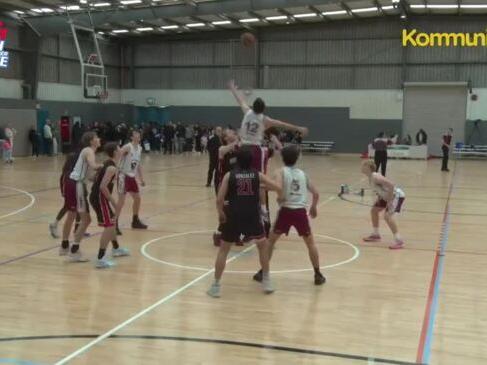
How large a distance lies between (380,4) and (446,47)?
4938mm

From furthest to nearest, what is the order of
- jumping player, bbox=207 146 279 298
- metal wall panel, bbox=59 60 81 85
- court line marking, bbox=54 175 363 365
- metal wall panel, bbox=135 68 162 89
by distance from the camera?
metal wall panel, bbox=135 68 162 89 → metal wall panel, bbox=59 60 81 85 → jumping player, bbox=207 146 279 298 → court line marking, bbox=54 175 363 365

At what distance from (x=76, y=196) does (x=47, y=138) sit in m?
23.3

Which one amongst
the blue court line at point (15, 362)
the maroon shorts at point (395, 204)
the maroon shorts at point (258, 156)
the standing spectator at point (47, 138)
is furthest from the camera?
the standing spectator at point (47, 138)

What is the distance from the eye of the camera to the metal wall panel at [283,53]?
3534 centimetres

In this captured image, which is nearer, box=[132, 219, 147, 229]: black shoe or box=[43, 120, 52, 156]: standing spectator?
box=[132, 219, 147, 229]: black shoe

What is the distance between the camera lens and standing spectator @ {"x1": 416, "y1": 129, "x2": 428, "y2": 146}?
32469 millimetres

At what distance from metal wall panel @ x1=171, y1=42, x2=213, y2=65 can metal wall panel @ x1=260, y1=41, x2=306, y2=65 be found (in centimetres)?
344

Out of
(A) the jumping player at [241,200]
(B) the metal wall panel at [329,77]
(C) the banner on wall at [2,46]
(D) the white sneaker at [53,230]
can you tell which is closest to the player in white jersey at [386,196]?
(A) the jumping player at [241,200]

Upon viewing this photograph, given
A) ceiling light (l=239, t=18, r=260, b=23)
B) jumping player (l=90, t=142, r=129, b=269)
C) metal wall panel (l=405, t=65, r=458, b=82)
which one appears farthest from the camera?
ceiling light (l=239, t=18, r=260, b=23)

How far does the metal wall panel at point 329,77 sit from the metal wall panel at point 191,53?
20.8 feet

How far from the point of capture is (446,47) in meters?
32.6

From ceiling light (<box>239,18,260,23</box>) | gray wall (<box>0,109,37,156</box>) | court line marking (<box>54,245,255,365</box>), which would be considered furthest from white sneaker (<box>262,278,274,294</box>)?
ceiling light (<box>239,18,260,23</box>)

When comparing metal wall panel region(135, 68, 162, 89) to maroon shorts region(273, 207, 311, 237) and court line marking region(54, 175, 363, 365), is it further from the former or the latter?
maroon shorts region(273, 207, 311, 237)

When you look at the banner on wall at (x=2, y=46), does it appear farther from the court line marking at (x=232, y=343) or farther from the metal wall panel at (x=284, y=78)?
the court line marking at (x=232, y=343)
